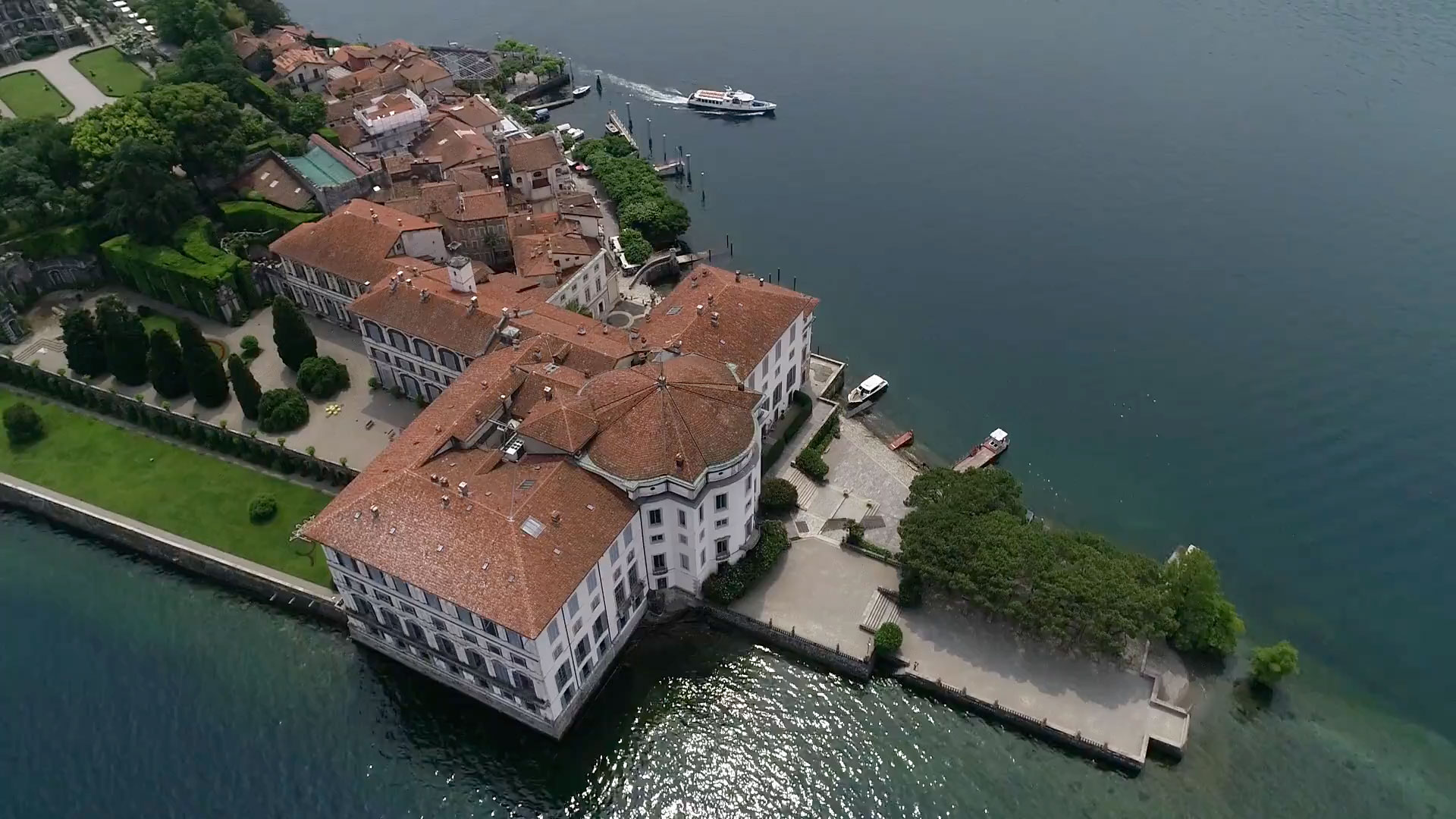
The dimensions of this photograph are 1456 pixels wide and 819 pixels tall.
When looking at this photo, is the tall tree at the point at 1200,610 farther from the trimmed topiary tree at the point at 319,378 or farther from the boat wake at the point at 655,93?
the boat wake at the point at 655,93

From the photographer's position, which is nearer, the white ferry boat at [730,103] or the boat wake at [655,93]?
the white ferry boat at [730,103]

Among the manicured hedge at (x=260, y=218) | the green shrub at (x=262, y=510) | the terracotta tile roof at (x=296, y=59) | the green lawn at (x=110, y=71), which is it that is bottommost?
the green shrub at (x=262, y=510)

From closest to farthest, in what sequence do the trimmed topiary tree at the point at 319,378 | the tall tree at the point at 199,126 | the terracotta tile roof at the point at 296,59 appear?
the trimmed topiary tree at the point at 319,378 < the tall tree at the point at 199,126 < the terracotta tile roof at the point at 296,59

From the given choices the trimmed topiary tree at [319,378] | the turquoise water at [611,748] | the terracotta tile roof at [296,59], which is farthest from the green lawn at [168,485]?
the terracotta tile roof at [296,59]

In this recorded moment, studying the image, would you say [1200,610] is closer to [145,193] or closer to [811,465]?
[811,465]

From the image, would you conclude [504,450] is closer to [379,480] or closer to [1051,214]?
[379,480]

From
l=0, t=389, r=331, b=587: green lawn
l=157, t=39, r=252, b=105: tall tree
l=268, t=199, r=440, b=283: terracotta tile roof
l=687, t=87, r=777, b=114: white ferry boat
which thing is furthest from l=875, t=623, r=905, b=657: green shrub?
l=687, t=87, r=777, b=114: white ferry boat
